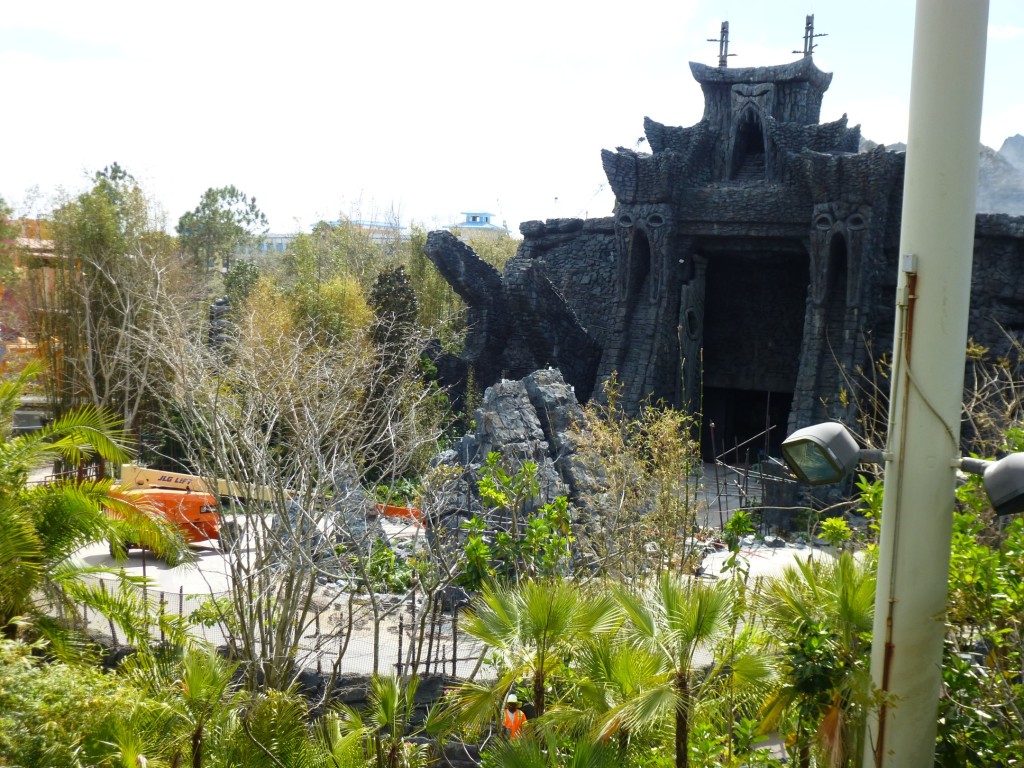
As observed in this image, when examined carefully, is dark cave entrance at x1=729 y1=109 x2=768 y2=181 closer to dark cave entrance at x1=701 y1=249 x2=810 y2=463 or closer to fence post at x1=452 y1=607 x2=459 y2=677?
dark cave entrance at x1=701 y1=249 x2=810 y2=463

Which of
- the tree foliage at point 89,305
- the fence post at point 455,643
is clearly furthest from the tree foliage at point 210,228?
the fence post at point 455,643

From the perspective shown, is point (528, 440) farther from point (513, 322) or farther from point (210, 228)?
point (210, 228)

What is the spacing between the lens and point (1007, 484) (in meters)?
2.58

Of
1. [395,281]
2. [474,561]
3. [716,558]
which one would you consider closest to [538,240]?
[395,281]

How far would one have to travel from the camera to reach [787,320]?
1950 centimetres

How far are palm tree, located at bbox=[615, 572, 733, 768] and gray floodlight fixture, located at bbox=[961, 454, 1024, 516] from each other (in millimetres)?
1371

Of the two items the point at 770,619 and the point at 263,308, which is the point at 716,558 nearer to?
the point at 770,619

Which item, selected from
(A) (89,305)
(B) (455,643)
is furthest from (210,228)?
(B) (455,643)

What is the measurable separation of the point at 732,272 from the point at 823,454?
17414mm

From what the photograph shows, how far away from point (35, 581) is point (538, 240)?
1575 cm

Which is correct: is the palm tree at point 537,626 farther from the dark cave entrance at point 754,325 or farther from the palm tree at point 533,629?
the dark cave entrance at point 754,325

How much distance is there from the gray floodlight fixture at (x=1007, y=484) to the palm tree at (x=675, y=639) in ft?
4.50

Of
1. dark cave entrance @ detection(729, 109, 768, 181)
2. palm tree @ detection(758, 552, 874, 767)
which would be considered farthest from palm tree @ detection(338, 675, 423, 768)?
dark cave entrance @ detection(729, 109, 768, 181)

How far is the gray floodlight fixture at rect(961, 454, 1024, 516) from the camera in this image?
256cm
